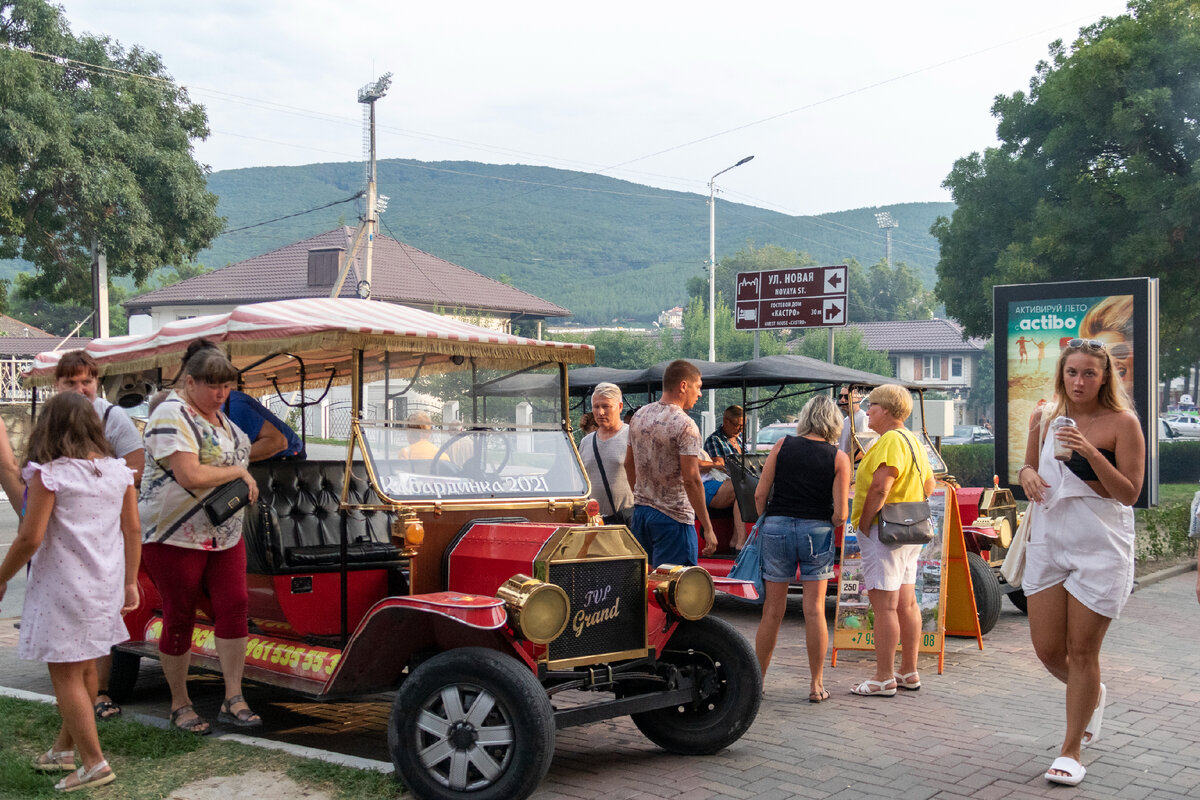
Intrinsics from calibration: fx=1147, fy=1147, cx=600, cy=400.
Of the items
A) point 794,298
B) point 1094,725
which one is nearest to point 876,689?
point 1094,725

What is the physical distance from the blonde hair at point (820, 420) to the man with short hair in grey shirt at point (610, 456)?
67.2 inches

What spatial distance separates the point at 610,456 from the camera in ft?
26.9

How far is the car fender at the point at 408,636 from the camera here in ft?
15.5

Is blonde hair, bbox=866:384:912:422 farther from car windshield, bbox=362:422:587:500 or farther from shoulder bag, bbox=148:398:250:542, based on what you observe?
shoulder bag, bbox=148:398:250:542

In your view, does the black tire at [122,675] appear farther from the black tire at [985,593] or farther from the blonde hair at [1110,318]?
the blonde hair at [1110,318]

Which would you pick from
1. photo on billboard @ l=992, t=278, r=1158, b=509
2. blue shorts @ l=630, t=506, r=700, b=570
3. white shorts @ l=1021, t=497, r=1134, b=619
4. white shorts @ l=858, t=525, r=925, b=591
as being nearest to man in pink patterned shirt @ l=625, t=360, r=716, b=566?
blue shorts @ l=630, t=506, r=700, b=570

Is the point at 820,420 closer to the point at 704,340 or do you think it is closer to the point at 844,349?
the point at 704,340

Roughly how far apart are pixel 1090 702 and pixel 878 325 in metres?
88.7

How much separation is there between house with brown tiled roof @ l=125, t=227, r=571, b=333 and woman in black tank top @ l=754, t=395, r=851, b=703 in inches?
1566

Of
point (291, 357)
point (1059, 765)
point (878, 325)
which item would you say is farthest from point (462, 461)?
point (878, 325)

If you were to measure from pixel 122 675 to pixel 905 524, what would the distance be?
15.1 ft

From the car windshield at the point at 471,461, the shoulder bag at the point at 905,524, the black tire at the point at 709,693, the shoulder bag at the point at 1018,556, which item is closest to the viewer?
the shoulder bag at the point at 1018,556

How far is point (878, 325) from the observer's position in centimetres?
9106

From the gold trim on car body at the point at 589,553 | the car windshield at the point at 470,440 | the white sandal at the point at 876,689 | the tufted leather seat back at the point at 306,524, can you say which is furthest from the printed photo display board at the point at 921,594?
the tufted leather seat back at the point at 306,524
